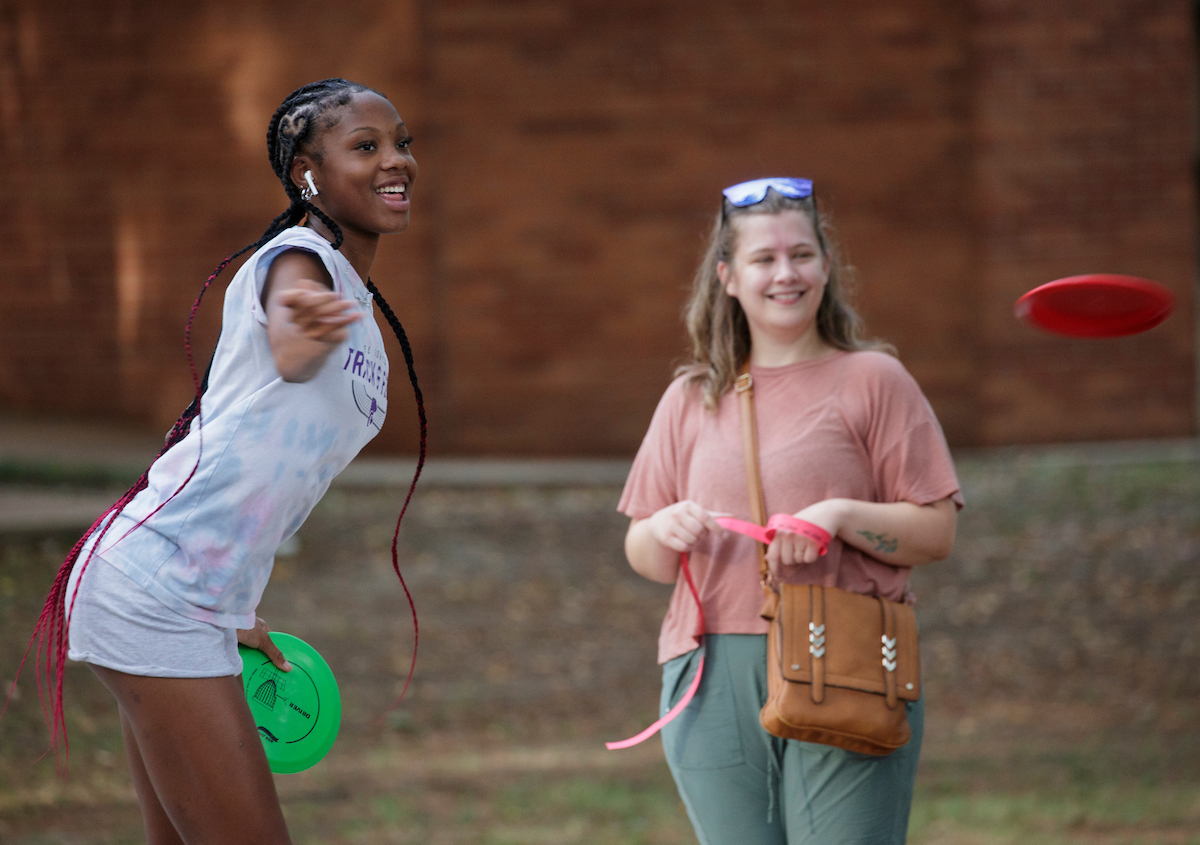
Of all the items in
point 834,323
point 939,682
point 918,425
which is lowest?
point 939,682

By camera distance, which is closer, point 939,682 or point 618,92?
point 939,682

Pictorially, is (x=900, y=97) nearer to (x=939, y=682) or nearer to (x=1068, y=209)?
(x=1068, y=209)

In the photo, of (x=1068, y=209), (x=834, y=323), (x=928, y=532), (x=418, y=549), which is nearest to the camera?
(x=928, y=532)

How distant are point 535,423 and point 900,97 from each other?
4401mm

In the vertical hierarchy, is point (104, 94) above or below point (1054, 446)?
above

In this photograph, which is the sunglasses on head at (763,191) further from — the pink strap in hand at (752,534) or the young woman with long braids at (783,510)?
the pink strap in hand at (752,534)

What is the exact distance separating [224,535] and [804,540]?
3.71 ft

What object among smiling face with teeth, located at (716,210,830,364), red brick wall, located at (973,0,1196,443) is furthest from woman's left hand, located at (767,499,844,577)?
red brick wall, located at (973,0,1196,443)

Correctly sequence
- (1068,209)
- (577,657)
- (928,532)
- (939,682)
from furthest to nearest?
(1068,209) → (577,657) → (939,682) → (928,532)

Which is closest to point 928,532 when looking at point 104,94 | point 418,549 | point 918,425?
point 918,425

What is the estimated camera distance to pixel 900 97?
39.6 feet

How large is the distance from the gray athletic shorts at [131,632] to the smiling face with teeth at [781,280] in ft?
4.53

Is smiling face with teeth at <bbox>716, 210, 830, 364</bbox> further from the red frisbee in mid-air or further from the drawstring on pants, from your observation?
the drawstring on pants

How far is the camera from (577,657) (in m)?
7.56
